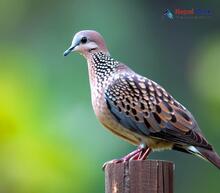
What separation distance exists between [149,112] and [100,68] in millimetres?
586

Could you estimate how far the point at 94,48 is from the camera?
27.1 feet

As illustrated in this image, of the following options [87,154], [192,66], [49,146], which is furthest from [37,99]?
[192,66]

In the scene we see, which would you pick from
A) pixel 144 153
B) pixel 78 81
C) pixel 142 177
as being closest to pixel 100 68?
pixel 144 153

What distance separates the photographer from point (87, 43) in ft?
26.9

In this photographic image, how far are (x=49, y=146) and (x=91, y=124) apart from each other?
245cm

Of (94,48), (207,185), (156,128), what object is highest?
(94,48)

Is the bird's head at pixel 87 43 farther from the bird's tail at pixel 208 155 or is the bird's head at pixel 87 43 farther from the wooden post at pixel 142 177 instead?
the wooden post at pixel 142 177

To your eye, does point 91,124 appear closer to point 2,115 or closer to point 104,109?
point 2,115

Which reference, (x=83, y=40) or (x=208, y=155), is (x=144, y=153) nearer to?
(x=208, y=155)

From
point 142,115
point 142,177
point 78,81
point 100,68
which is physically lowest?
point 142,177

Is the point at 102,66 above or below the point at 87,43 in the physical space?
below

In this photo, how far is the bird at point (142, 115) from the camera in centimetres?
771

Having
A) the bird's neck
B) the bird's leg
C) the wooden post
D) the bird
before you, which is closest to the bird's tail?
the bird

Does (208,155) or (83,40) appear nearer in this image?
(208,155)
